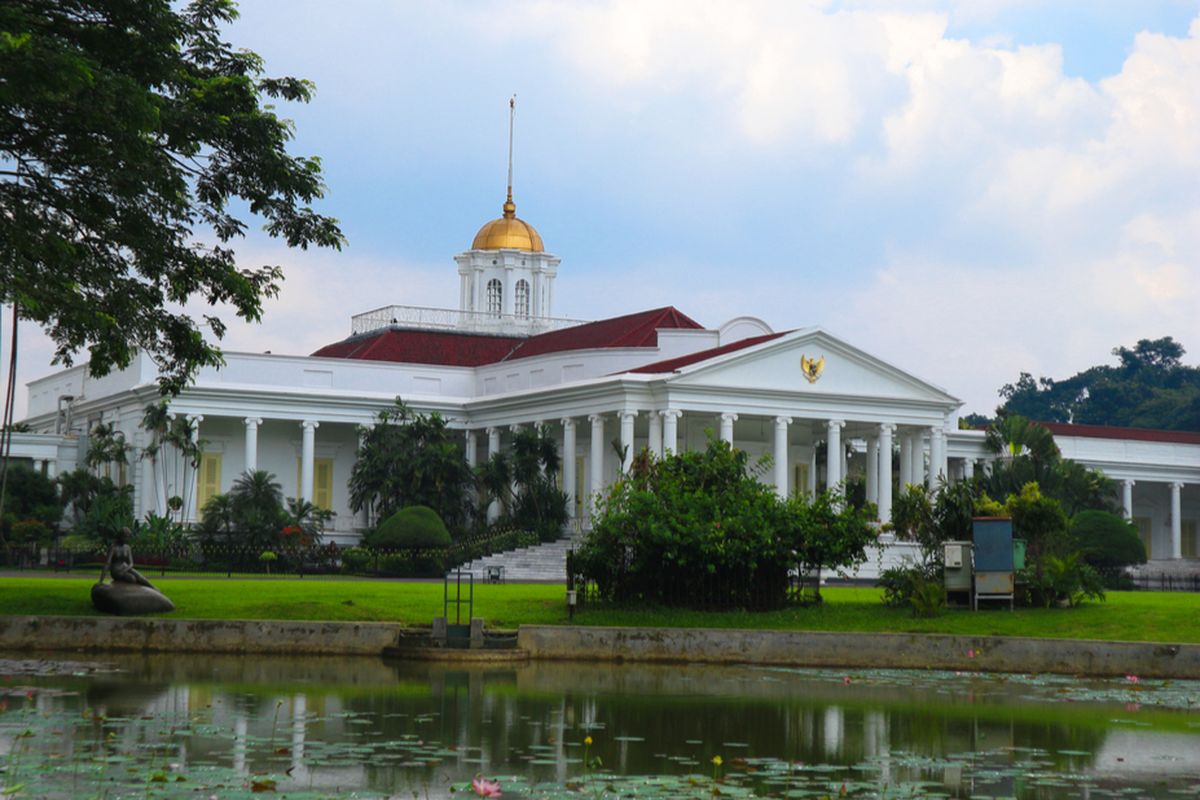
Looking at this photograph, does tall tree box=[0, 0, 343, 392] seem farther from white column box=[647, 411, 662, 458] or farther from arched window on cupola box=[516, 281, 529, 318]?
arched window on cupola box=[516, 281, 529, 318]

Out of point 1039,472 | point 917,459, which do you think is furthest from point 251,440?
point 1039,472

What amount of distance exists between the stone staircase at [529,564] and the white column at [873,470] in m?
12.7

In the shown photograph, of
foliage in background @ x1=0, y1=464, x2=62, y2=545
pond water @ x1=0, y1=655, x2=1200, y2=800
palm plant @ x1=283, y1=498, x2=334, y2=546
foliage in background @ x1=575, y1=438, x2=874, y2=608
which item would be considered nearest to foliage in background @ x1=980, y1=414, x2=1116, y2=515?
palm plant @ x1=283, y1=498, x2=334, y2=546

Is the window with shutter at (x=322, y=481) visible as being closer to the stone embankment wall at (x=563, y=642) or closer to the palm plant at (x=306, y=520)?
the palm plant at (x=306, y=520)

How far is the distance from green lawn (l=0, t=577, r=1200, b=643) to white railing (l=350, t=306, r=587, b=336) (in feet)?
145

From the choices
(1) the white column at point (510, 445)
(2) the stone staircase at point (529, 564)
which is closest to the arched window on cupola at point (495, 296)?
(1) the white column at point (510, 445)

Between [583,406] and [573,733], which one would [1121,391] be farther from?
[573,733]

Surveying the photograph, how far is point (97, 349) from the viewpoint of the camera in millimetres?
25734

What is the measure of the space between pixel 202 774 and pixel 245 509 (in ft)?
146

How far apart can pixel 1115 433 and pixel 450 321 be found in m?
29.9

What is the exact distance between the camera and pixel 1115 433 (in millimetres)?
75562

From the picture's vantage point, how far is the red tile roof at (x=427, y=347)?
7088 cm

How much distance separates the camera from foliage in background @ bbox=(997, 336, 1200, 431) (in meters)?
112

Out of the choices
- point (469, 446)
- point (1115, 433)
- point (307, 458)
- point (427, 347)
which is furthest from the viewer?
point (1115, 433)
